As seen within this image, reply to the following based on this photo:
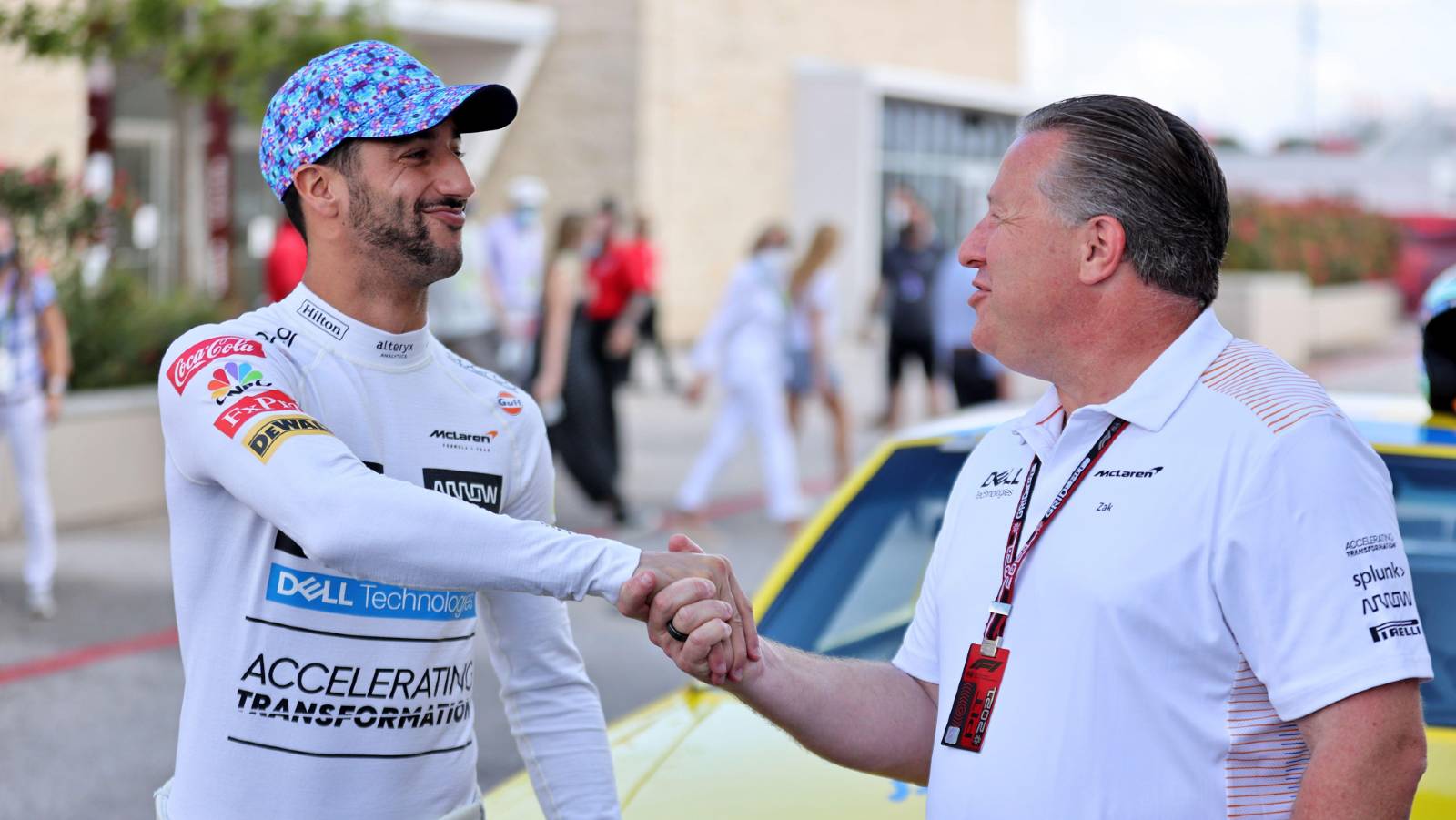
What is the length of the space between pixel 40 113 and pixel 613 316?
348 inches

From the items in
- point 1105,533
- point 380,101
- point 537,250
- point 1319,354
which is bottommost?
point 1319,354

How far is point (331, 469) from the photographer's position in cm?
205

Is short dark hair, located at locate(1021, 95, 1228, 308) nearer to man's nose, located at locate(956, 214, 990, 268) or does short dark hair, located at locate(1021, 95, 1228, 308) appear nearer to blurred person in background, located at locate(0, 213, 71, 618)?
man's nose, located at locate(956, 214, 990, 268)

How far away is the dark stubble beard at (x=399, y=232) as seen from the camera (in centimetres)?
235

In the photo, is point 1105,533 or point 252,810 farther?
point 252,810

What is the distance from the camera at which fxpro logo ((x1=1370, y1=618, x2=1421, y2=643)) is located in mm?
1858

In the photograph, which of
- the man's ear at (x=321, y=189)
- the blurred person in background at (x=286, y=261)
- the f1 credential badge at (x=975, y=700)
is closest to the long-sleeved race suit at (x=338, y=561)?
the man's ear at (x=321, y=189)

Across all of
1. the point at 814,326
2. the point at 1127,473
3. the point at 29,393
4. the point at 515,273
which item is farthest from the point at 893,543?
the point at 515,273

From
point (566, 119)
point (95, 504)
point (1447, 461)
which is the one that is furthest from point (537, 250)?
point (566, 119)

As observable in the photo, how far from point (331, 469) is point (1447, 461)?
2.19 meters

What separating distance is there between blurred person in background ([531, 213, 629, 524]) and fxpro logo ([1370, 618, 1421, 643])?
827 cm

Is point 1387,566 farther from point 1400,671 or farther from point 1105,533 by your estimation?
point 1105,533

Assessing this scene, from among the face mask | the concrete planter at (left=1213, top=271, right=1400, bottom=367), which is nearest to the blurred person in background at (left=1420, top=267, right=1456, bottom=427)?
the face mask

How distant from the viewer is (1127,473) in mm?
2055
